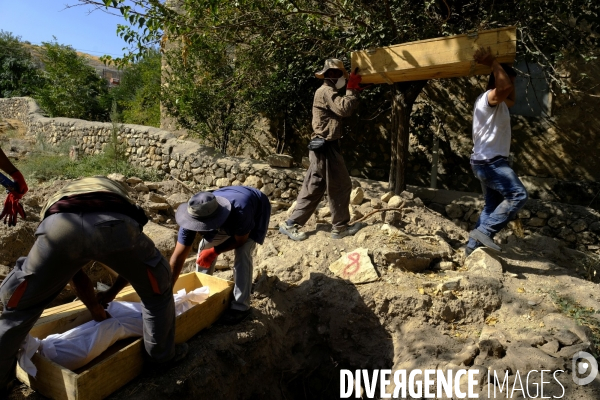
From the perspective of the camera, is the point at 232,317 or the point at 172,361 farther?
the point at 232,317

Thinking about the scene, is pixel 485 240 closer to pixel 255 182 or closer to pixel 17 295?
pixel 17 295

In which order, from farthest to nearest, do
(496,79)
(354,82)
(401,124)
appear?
(401,124)
(354,82)
(496,79)

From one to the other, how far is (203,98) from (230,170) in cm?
138

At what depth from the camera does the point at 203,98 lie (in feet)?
25.8

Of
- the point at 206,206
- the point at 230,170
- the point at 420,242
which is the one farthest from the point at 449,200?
the point at 206,206

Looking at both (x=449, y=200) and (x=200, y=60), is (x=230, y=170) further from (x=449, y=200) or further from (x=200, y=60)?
(x=449, y=200)

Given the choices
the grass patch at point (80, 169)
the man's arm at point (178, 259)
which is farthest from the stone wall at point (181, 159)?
the man's arm at point (178, 259)

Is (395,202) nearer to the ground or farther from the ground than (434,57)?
nearer to the ground

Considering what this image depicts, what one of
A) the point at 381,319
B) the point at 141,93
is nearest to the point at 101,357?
the point at 381,319

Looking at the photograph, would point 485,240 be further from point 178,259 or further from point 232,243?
point 178,259

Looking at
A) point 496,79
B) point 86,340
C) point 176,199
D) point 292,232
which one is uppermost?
point 496,79

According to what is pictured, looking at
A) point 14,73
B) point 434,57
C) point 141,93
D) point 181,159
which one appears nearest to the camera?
point 434,57

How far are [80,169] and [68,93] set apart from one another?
24.1 feet

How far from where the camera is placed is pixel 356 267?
163 inches
